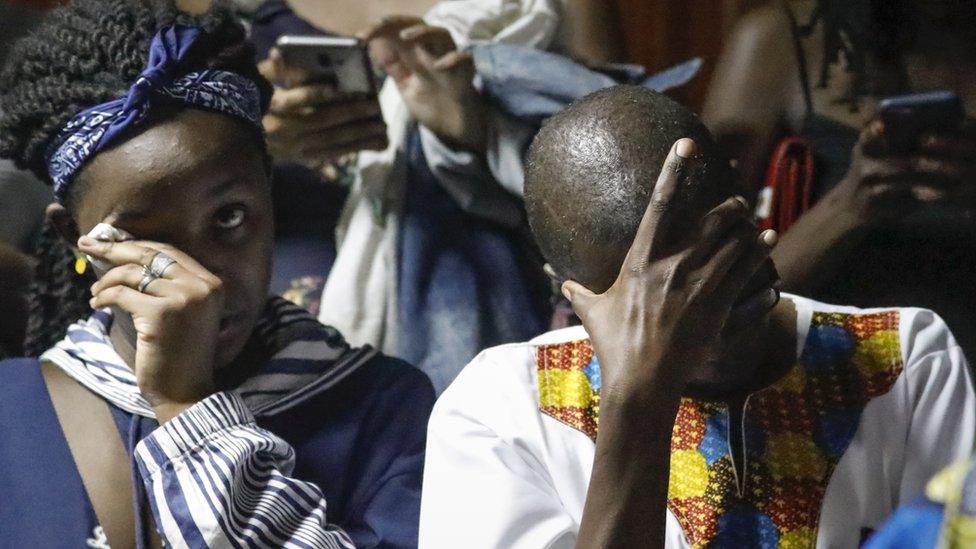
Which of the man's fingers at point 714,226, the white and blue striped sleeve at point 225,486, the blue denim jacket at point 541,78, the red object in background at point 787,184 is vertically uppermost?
the man's fingers at point 714,226

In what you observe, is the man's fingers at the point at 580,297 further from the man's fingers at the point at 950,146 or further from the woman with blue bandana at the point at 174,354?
the man's fingers at the point at 950,146

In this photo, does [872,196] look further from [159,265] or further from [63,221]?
[63,221]

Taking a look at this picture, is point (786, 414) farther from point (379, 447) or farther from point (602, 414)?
point (379, 447)

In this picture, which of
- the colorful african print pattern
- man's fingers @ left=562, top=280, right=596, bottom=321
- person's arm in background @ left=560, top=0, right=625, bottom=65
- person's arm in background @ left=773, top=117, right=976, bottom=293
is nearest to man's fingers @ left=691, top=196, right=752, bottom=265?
man's fingers @ left=562, top=280, right=596, bottom=321

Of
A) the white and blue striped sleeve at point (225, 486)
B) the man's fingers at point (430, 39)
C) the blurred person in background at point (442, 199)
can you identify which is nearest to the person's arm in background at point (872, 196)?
the blurred person in background at point (442, 199)

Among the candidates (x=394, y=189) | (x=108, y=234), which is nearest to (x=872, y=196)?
(x=394, y=189)

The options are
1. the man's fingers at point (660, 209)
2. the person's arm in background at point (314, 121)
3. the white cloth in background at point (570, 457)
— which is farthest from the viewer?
the person's arm in background at point (314, 121)

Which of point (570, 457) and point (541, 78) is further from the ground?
point (541, 78)

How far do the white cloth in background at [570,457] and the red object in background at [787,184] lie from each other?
1.24ft

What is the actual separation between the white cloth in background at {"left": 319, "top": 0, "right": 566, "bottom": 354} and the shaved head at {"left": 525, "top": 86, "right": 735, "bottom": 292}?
49 centimetres

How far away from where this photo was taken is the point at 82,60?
1495mm

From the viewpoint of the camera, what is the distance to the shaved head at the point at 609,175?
4.04 ft

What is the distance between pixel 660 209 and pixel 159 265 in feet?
1.96

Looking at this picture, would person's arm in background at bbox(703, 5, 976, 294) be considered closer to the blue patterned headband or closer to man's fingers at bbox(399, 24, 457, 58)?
man's fingers at bbox(399, 24, 457, 58)
